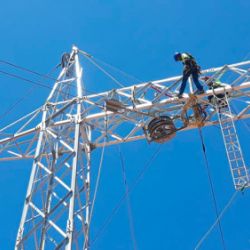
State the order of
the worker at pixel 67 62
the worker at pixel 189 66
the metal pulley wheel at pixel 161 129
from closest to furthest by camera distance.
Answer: the worker at pixel 189 66 → the metal pulley wheel at pixel 161 129 → the worker at pixel 67 62

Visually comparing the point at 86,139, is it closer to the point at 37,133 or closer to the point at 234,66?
the point at 37,133

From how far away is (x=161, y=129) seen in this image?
50.1 ft

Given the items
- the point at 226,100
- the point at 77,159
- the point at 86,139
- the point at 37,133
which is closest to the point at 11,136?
the point at 37,133

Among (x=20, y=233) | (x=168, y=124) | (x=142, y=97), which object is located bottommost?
(x=20, y=233)

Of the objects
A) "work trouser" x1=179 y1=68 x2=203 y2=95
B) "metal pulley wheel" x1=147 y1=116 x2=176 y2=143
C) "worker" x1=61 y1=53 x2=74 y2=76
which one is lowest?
"metal pulley wheel" x1=147 y1=116 x2=176 y2=143

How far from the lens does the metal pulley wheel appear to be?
15148 millimetres

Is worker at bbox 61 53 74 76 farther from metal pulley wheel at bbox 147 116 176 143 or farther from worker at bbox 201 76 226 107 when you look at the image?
worker at bbox 201 76 226 107

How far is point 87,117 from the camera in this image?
15438mm

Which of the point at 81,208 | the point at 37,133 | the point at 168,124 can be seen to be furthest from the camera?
the point at 37,133

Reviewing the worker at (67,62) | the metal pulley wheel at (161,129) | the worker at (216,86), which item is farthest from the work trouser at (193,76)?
the worker at (67,62)

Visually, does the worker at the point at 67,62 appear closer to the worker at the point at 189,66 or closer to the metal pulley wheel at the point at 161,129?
the metal pulley wheel at the point at 161,129

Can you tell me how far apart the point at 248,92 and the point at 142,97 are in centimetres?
326

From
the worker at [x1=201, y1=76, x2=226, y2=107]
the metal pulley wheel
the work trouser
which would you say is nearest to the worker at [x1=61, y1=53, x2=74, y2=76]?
the metal pulley wheel

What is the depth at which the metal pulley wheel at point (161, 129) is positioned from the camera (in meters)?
15.1
